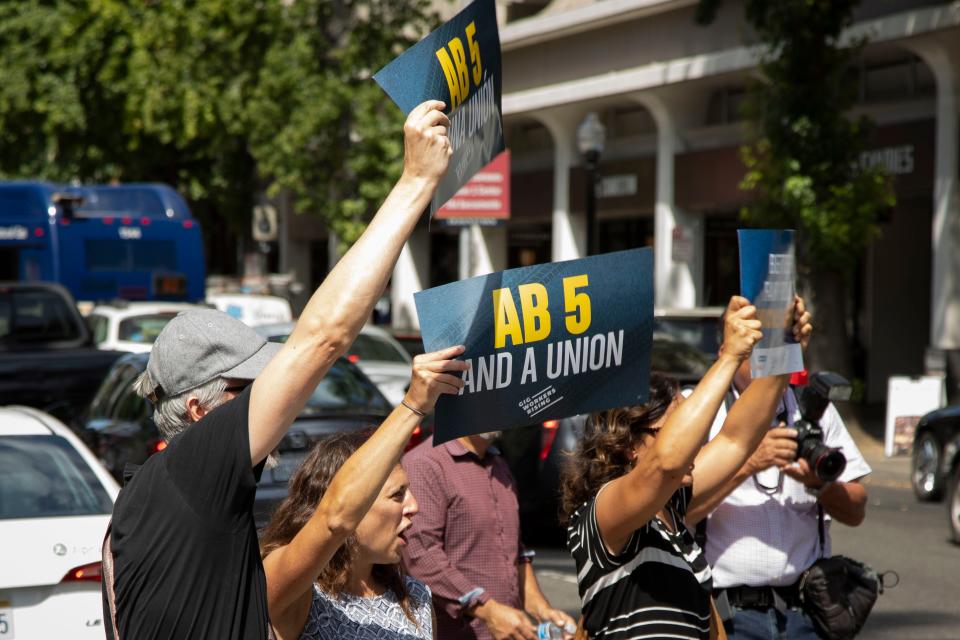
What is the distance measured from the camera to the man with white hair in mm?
2611

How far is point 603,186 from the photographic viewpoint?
28719mm

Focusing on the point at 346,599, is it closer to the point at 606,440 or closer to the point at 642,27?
the point at 606,440

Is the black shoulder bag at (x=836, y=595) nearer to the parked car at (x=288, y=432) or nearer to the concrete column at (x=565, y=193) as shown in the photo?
the parked car at (x=288, y=432)

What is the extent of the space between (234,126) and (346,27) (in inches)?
115

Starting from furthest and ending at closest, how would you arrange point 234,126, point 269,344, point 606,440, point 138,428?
point 234,126, point 138,428, point 606,440, point 269,344

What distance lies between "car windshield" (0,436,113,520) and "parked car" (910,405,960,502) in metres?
9.05

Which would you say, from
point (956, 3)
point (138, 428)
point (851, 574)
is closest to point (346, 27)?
point (956, 3)

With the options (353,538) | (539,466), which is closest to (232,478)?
(353,538)

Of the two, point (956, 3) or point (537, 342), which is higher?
point (956, 3)

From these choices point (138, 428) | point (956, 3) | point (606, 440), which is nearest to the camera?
point (606, 440)

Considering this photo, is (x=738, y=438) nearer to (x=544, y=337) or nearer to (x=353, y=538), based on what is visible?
(x=544, y=337)

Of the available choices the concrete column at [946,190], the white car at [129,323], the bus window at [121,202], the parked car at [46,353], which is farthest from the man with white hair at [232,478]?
the bus window at [121,202]

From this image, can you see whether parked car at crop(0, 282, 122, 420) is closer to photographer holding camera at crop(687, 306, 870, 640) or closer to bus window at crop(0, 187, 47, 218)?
photographer holding camera at crop(687, 306, 870, 640)

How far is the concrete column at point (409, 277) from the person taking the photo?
34.4 m
